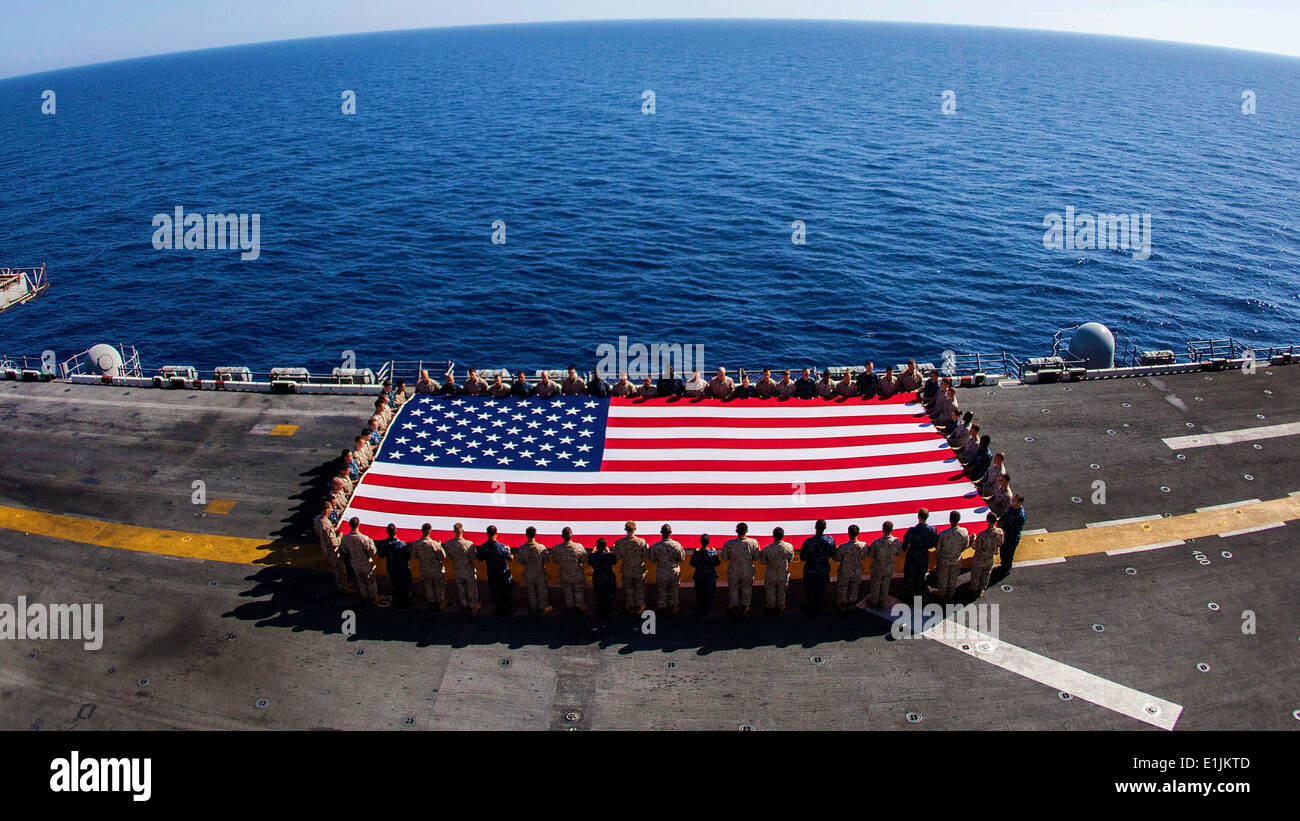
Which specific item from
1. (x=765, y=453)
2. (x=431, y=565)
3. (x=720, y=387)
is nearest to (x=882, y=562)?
(x=765, y=453)

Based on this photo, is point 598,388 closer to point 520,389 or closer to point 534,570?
point 520,389

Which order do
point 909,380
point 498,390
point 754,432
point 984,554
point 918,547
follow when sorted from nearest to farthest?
point 918,547, point 984,554, point 754,432, point 909,380, point 498,390

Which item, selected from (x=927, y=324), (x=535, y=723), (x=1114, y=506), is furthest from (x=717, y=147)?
(x=535, y=723)

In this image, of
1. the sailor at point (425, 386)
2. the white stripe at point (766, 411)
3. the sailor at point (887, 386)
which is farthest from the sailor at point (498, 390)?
the sailor at point (887, 386)

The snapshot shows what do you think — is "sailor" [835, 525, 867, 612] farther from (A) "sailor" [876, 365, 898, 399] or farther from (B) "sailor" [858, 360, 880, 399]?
(A) "sailor" [876, 365, 898, 399]

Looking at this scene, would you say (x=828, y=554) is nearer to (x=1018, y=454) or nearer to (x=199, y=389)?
(x=1018, y=454)

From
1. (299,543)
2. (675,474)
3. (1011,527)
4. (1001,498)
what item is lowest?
(299,543)
